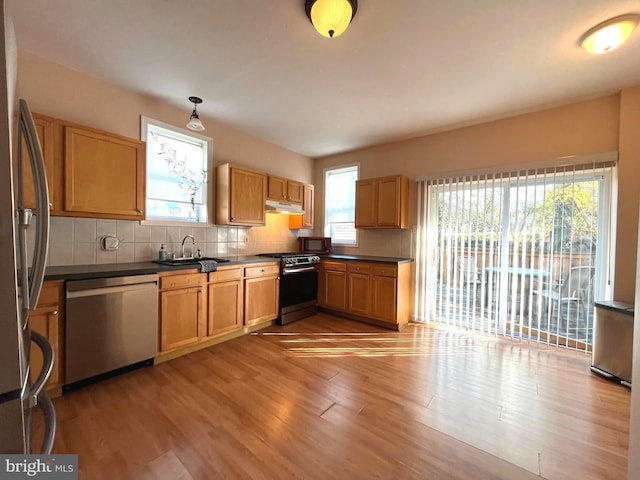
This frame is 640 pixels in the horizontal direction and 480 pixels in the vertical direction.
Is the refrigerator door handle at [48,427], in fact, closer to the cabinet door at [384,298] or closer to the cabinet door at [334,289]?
the cabinet door at [384,298]

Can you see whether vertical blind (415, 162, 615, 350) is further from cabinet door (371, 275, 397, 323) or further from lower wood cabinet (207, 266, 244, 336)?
lower wood cabinet (207, 266, 244, 336)

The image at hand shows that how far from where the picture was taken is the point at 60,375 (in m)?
2.00

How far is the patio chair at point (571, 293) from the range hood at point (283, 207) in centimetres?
339

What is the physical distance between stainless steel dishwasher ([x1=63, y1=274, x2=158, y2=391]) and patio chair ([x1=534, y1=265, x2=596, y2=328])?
419 cm

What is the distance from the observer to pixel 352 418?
1837mm

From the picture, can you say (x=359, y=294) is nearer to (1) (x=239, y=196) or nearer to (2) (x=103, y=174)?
(1) (x=239, y=196)

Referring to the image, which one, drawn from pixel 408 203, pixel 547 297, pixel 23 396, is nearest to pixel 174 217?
pixel 23 396

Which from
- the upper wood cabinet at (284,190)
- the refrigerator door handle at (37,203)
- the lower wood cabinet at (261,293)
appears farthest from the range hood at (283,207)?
the refrigerator door handle at (37,203)

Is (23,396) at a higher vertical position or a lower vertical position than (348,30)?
lower

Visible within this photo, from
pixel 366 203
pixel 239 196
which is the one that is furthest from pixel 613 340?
pixel 239 196

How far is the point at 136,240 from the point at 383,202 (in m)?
3.26

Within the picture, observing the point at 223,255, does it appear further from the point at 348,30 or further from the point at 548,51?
the point at 548,51

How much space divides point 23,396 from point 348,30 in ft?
8.30

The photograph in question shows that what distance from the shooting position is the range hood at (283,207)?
3.91 metres
